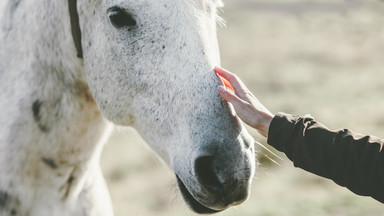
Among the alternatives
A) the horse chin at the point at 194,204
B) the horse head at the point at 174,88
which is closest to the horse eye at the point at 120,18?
the horse head at the point at 174,88

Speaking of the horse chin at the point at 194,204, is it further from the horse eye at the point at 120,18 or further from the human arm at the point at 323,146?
the horse eye at the point at 120,18

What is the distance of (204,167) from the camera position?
183 cm

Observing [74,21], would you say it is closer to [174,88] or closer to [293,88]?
[174,88]

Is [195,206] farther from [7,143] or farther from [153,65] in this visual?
[7,143]

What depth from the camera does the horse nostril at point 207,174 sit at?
5.92 ft

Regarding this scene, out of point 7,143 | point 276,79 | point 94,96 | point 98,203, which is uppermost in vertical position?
point 94,96

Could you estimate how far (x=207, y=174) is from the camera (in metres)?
1.83

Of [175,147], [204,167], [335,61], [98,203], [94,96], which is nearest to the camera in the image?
[204,167]

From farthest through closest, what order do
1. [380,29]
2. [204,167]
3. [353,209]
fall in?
[380,29] → [353,209] → [204,167]

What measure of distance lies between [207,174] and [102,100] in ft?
2.22

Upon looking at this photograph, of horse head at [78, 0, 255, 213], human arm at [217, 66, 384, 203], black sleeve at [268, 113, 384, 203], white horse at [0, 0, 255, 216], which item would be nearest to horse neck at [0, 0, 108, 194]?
white horse at [0, 0, 255, 216]

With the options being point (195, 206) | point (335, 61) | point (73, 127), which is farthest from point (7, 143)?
point (335, 61)

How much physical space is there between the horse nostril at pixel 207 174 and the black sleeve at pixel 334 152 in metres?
0.32

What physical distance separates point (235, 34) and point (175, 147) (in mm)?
12706
